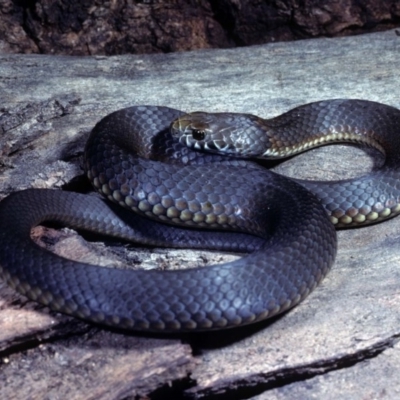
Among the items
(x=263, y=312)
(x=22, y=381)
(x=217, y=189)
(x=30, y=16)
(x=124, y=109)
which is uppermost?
(x=30, y=16)

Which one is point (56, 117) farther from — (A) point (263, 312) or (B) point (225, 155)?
(A) point (263, 312)

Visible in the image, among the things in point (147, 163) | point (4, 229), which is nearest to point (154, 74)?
point (147, 163)

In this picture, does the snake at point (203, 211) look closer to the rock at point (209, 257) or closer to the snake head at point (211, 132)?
the snake head at point (211, 132)

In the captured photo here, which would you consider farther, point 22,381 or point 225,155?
point 225,155

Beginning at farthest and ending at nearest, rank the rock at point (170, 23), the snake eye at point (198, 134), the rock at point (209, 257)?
the rock at point (170, 23) → the snake eye at point (198, 134) → the rock at point (209, 257)

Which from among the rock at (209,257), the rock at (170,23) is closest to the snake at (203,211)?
the rock at (209,257)

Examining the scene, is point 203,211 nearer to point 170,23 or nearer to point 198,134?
point 198,134
